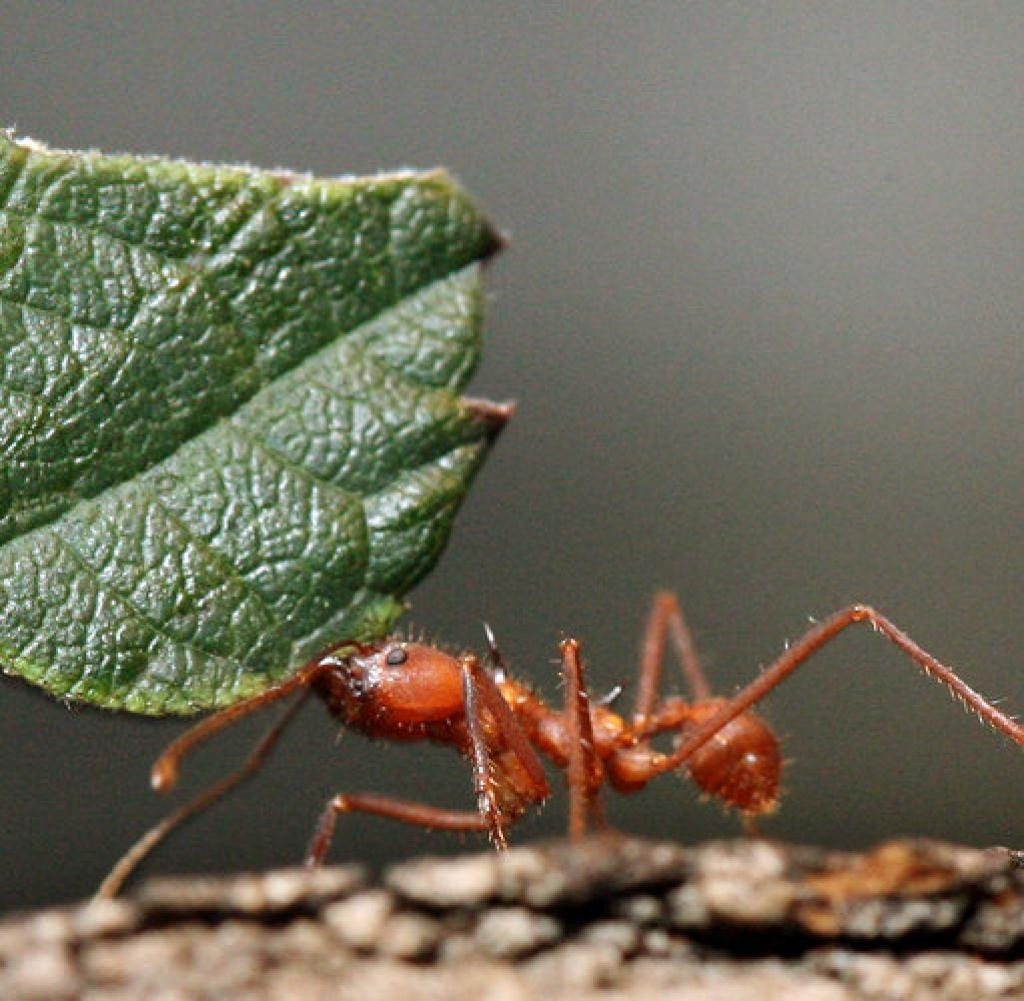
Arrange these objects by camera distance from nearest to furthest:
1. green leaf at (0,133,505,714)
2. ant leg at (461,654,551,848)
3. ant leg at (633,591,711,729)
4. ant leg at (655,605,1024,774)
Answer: green leaf at (0,133,505,714)
ant leg at (461,654,551,848)
ant leg at (655,605,1024,774)
ant leg at (633,591,711,729)

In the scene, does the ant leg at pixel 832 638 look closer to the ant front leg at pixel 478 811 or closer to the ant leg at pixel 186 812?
the ant front leg at pixel 478 811

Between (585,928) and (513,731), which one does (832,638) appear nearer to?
(513,731)

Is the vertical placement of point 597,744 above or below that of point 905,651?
below

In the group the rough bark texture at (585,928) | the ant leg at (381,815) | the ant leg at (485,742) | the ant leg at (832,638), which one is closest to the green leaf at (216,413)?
the rough bark texture at (585,928)

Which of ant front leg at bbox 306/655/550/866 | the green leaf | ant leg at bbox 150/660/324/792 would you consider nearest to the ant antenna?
ant front leg at bbox 306/655/550/866

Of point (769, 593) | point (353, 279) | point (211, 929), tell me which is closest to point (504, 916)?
point (211, 929)

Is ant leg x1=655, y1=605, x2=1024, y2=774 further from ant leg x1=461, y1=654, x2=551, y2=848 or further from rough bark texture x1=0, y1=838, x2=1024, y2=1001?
rough bark texture x1=0, y1=838, x2=1024, y2=1001

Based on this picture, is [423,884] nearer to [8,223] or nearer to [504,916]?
[504,916]

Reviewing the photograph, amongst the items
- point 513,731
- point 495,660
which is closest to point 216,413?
point 513,731
